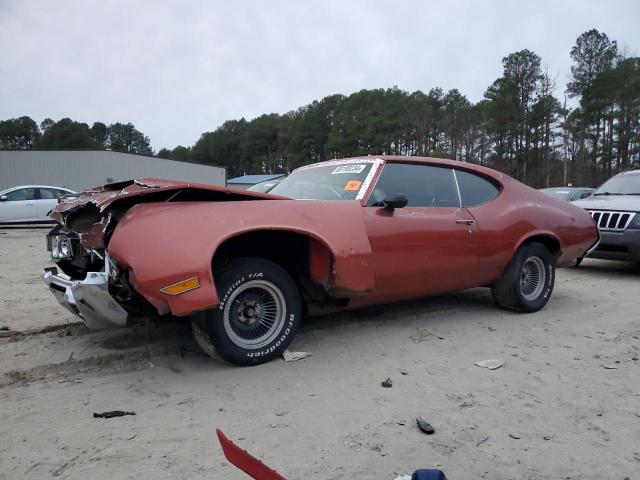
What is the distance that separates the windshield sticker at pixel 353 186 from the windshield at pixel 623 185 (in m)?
5.77

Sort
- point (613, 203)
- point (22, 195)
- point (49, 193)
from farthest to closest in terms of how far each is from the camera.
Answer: point (49, 193) < point (22, 195) < point (613, 203)

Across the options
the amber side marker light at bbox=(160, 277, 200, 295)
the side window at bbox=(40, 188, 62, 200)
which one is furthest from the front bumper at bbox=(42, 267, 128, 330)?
the side window at bbox=(40, 188, 62, 200)

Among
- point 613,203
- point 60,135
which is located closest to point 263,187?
point 613,203

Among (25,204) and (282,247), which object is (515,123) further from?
(282,247)

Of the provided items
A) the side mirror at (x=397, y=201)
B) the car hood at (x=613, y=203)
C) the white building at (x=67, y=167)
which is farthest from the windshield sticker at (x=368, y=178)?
the white building at (x=67, y=167)

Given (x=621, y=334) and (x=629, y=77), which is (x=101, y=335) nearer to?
(x=621, y=334)

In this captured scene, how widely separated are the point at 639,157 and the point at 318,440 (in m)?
47.0

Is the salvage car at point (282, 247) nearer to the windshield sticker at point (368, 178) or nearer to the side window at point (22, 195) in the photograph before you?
the windshield sticker at point (368, 178)

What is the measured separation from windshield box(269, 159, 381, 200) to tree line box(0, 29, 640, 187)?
4341cm

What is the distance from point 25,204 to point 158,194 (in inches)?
570

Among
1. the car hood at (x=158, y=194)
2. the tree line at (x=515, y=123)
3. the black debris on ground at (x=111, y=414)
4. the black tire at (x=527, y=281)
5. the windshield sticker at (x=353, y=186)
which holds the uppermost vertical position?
the tree line at (x=515, y=123)

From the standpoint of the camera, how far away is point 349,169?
13.8 feet

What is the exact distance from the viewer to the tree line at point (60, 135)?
75250 mm

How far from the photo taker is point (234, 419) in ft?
8.45
